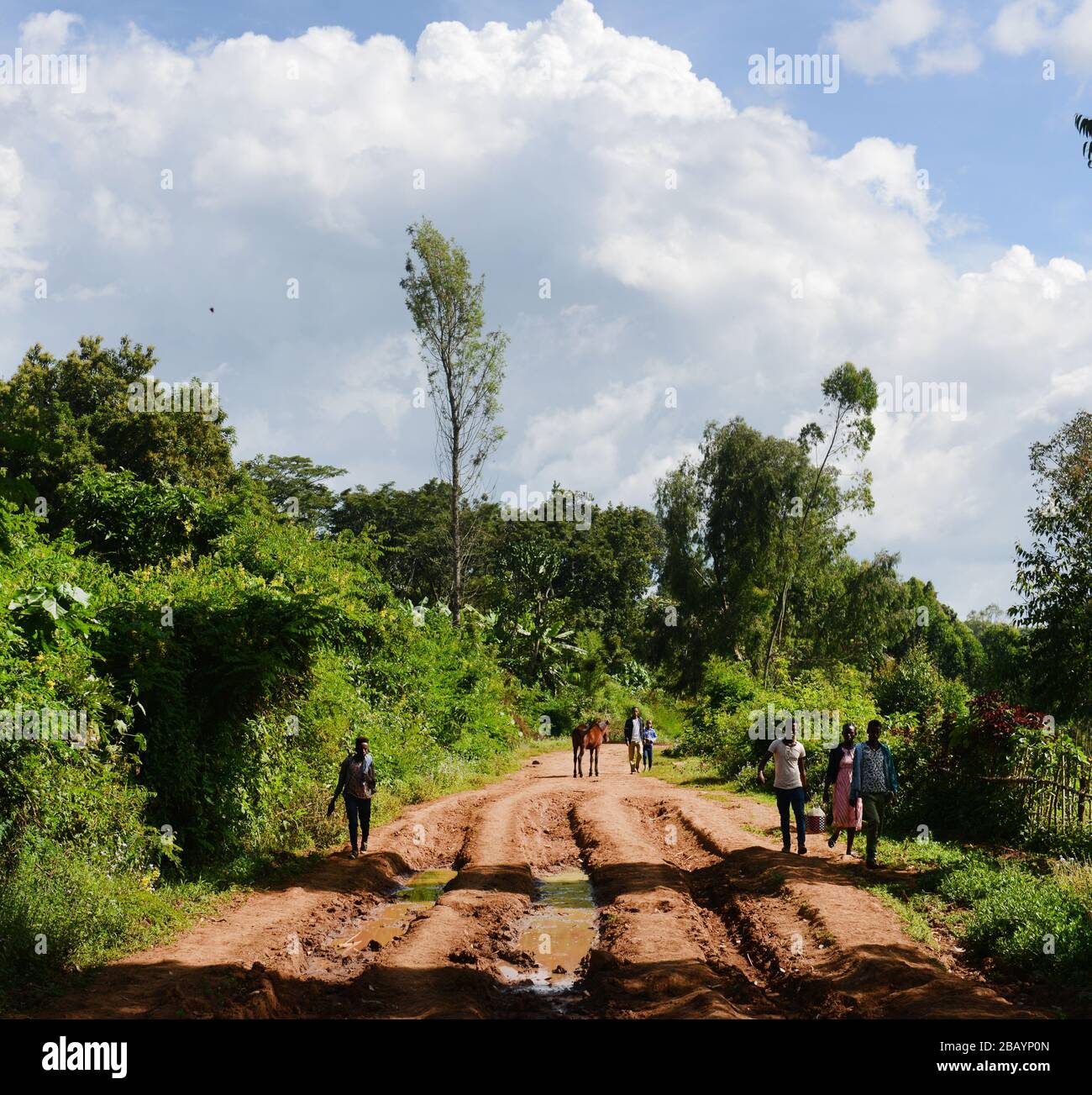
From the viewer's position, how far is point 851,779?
13531 mm

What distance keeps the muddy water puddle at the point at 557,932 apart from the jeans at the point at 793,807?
2922mm

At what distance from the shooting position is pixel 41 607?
9.91m

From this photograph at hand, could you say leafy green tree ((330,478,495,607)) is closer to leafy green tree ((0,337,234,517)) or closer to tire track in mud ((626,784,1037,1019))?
leafy green tree ((0,337,234,517))

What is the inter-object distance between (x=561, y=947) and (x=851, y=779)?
192 inches

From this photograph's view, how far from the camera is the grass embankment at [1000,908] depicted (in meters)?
8.77

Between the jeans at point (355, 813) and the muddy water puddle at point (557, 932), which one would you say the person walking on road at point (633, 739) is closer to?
the muddy water puddle at point (557, 932)

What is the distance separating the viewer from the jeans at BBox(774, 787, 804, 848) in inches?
562

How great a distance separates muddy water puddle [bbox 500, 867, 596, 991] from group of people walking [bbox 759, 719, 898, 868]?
3.14 m

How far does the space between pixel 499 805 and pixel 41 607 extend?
12939 millimetres

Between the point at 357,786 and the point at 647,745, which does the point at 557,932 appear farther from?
the point at 647,745

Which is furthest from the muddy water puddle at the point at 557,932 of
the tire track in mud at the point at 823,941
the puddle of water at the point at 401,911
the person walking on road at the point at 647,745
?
the person walking on road at the point at 647,745
